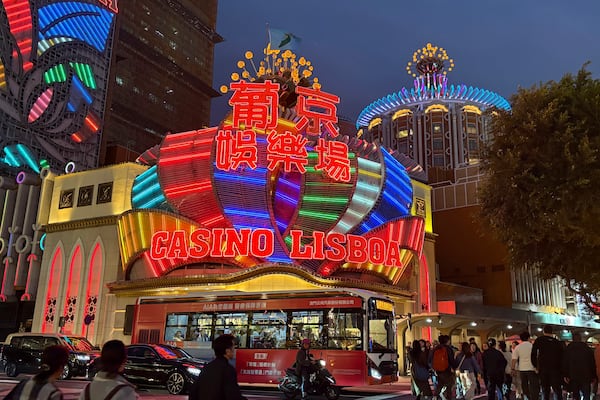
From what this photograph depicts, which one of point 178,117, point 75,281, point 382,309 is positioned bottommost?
point 382,309

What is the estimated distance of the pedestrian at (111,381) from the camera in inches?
189

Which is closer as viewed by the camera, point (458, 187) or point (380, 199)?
point (380, 199)

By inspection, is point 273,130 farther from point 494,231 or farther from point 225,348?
point 225,348

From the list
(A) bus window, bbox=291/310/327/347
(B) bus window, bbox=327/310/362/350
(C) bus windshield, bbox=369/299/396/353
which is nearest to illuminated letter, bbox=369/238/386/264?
(C) bus windshield, bbox=369/299/396/353

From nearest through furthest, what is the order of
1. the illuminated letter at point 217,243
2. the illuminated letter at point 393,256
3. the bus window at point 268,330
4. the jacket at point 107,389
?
the jacket at point 107,389 → the bus window at point 268,330 → the illuminated letter at point 217,243 → the illuminated letter at point 393,256

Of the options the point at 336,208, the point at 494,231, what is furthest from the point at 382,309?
the point at 336,208

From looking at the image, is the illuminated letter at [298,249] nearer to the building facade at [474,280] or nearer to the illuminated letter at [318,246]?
the illuminated letter at [318,246]

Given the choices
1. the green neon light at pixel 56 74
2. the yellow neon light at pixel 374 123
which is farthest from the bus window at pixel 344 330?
the yellow neon light at pixel 374 123

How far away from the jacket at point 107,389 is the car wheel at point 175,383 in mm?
13732

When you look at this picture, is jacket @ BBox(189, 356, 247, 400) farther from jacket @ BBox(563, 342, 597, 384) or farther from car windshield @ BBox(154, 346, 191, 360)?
car windshield @ BBox(154, 346, 191, 360)

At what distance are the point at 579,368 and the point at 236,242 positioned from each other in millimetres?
20682

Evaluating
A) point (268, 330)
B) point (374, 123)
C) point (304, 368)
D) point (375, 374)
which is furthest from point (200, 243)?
point (374, 123)

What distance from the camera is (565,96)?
58.8 feet

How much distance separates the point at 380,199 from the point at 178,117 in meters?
77.5
